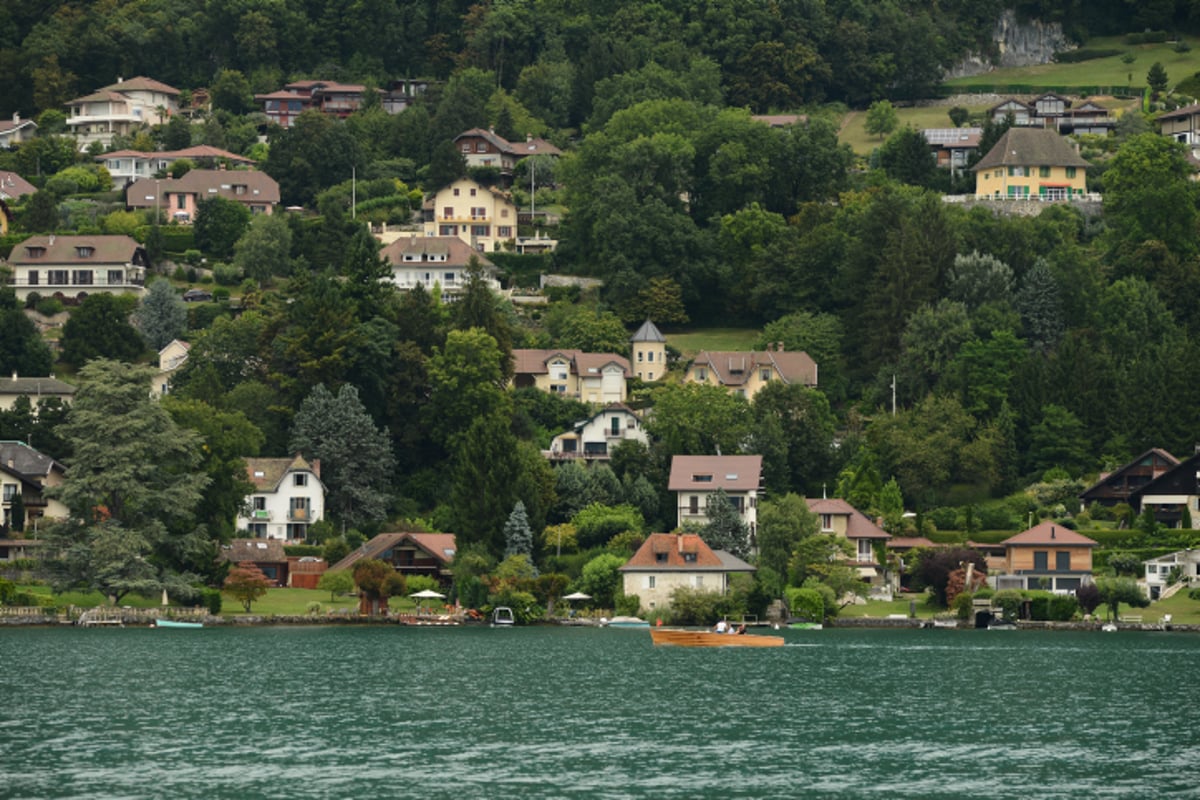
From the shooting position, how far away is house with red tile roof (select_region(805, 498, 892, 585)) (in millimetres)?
110938

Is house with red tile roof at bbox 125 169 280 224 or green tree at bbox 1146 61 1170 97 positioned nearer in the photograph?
house with red tile roof at bbox 125 169 280 224

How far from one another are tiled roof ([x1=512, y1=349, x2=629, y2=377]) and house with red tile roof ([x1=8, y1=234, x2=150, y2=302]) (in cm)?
2985

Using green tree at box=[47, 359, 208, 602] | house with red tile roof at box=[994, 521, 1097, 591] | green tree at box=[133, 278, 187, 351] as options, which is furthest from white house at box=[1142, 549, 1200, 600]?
green tree at box=[133, 278, 187, 351]

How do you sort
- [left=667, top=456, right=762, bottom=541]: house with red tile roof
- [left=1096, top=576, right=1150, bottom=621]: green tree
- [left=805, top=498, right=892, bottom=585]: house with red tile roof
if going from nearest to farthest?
1. [left=1096, top=576, right=1150, bottom=621]: green tree
2. [left=805, top=498, right=892, bottom=585]: house with red tile roof
3. [left=667, top=456, right=762, bottom=541]: house with red tile roof

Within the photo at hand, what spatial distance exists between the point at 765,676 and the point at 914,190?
76672mm

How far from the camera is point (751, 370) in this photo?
132250mm

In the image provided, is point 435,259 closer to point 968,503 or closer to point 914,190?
point 914,190

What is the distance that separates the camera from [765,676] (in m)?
79.7

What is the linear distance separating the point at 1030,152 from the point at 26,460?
7383 cm

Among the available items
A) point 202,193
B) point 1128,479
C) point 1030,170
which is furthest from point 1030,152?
point 202,193

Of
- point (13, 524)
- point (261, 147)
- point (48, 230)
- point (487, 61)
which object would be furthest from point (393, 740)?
point (487, 61)

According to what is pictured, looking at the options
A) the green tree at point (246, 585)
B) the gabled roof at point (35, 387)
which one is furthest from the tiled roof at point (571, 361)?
the green tree at point (246, 585)

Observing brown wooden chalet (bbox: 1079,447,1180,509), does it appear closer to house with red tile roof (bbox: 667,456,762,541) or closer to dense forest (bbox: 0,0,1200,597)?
dense forest (bbox: 0,0,1200,597)

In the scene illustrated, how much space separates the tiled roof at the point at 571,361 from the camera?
5276 inches
